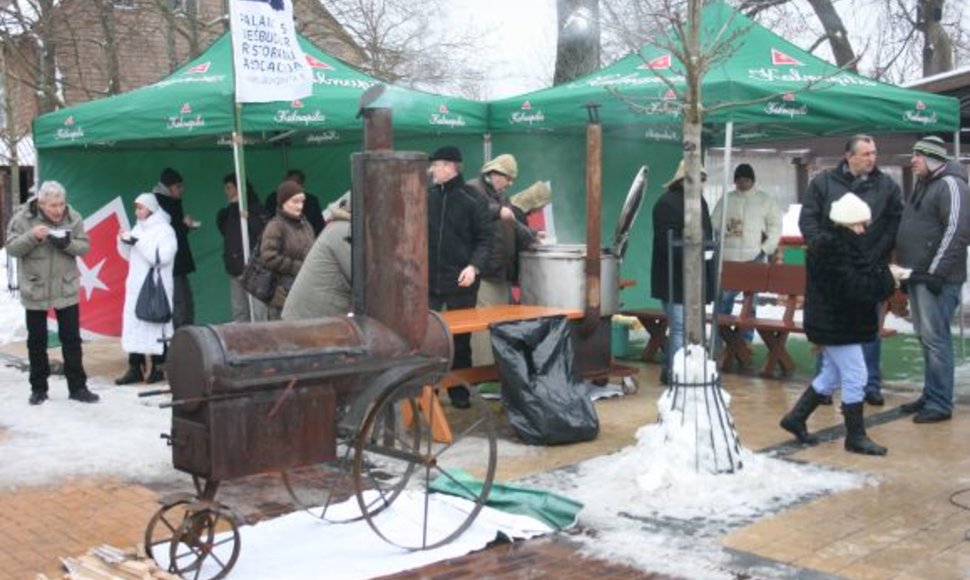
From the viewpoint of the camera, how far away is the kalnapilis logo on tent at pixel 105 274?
11.3m

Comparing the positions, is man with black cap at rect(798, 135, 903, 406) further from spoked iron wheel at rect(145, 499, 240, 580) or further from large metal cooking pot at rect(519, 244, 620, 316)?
spoked iron wheel at rect(145, 499, 240, 580)

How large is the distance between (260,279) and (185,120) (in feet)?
6.12

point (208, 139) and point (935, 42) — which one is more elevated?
point (935, 42)

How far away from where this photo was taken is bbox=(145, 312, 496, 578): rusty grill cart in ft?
14.1

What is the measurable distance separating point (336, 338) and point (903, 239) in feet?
14.3

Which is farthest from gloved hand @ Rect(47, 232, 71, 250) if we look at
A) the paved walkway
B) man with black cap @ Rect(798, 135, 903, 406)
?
man with black cap @ Rect(798, 135, 903, 406)

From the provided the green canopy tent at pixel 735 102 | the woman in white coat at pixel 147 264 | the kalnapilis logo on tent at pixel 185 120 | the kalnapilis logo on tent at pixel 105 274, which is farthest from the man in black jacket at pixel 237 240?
the green canopy tent at pixel 735 102

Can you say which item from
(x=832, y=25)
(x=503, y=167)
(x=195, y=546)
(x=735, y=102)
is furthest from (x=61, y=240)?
(x=832, y=25)

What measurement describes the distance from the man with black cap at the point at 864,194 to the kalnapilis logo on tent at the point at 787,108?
4.68ft

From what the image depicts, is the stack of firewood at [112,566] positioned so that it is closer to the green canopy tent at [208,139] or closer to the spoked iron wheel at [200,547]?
the spoked iron wheel at [200,547]

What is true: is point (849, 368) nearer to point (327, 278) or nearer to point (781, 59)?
point (327, 278)

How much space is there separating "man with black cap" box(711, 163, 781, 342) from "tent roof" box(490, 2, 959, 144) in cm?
67

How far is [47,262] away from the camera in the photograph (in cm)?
822

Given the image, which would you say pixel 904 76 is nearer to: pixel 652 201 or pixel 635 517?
pixel 652 201
